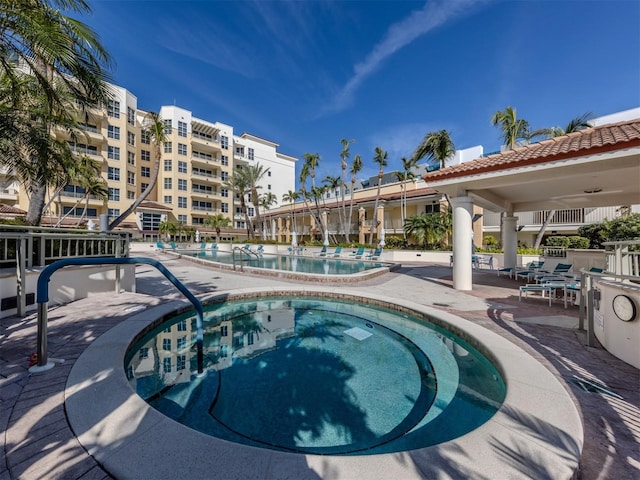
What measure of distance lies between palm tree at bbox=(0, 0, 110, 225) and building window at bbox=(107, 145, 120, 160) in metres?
36.0

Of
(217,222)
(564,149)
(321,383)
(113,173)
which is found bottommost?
(321,383)

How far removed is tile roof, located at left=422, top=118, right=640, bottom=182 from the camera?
640 cm

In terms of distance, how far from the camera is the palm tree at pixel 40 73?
5484mm

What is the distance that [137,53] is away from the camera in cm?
1322

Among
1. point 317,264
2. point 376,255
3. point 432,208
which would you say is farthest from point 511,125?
point 317,264

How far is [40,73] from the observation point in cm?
705

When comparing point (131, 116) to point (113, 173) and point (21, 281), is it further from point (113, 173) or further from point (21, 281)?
point (21, 281)

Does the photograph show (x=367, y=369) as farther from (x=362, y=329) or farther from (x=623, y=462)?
(x=623, y=462)

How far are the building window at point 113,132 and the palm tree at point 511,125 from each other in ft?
161

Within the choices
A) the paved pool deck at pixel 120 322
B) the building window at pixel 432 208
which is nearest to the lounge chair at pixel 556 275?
the paved pool deck at pixel 120 322

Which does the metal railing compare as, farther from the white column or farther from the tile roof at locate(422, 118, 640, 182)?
the white column

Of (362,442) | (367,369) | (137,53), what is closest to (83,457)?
(362,442)

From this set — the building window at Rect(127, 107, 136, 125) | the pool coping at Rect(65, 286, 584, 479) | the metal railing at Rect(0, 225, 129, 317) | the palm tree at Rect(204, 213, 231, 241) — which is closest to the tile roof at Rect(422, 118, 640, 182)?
the pool coping at Rect(65, 286, 584, 479)

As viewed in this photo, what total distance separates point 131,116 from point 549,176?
53.7 m
